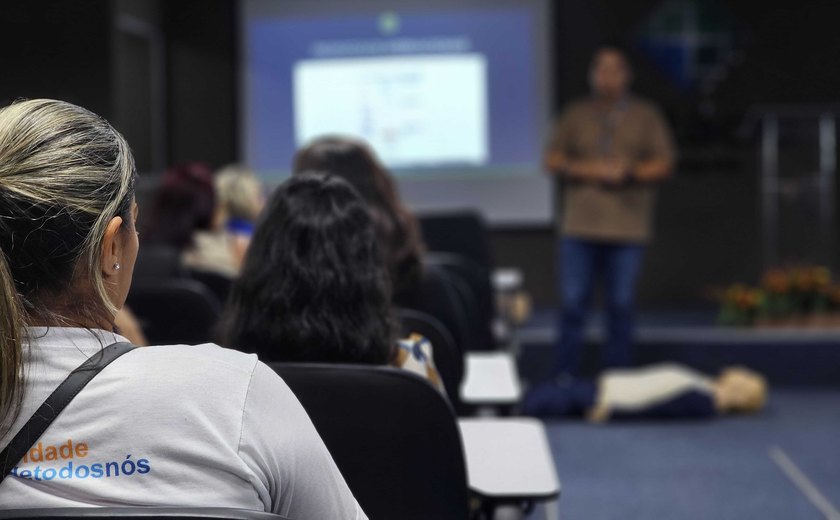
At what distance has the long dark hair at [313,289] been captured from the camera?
153 cm

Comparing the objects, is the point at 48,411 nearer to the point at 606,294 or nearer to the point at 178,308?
the point at 178,308

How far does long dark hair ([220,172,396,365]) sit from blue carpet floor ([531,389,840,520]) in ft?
6.63

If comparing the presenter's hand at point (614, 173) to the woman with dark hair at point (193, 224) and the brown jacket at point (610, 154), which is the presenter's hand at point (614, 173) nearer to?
the brown jacket at point (610, 154)

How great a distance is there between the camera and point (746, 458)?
411 centimetres

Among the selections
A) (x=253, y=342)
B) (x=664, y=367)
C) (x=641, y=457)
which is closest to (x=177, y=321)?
(x=253, y=342)

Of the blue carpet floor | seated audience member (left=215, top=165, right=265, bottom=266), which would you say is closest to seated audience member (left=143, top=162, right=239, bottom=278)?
seated audience member (left=215, top=165, right=265, bottom=266)

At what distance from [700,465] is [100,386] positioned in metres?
3.46

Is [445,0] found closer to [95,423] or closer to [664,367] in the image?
[664,367]

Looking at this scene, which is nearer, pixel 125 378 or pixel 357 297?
pixel 125 378

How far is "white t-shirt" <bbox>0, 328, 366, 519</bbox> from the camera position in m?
0.87

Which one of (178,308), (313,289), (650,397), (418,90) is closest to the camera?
(313,289)

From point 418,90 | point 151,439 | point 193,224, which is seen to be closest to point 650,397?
point 193,224

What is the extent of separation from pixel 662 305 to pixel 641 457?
3549 mm

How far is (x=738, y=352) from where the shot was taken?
552 cm
